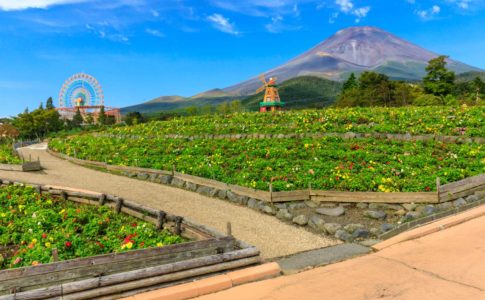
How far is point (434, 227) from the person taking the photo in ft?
35.2

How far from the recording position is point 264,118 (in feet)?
111

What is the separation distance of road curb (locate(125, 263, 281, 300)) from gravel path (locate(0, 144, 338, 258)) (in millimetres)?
1394

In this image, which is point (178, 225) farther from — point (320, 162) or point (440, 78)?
point (440, 78)

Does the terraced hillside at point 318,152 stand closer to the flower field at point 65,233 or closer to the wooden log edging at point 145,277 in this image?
the flower field at point 65,233

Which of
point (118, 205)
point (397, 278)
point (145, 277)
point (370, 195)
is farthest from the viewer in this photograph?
point (370, 195)

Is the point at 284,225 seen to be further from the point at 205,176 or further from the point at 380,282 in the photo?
the point at 205,176

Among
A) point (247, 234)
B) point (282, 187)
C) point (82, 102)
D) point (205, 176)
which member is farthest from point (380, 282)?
point (82, 102)

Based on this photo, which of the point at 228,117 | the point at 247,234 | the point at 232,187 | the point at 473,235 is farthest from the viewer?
the point at 228,117

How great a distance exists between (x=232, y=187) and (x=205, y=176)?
277 cm

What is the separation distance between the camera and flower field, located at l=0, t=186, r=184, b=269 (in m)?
8.95

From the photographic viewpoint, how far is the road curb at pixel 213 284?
7082 mm

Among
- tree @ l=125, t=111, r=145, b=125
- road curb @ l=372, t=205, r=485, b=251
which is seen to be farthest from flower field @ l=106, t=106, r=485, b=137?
tree @ l=125, t=111, r=145, b=125

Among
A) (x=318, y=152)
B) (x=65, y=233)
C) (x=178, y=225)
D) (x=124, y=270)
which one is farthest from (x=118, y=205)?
(x=318, y=152)

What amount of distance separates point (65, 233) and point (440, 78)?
74.3 meters
